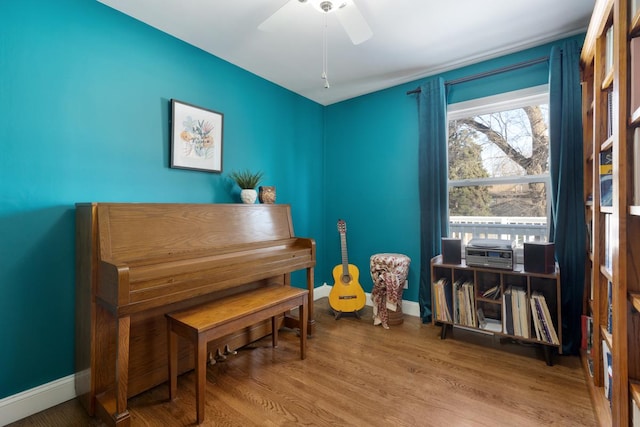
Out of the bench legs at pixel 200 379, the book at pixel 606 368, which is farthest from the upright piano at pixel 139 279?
the book at pixel 606 368

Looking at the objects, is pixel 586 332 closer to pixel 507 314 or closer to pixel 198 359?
pixel 507 314

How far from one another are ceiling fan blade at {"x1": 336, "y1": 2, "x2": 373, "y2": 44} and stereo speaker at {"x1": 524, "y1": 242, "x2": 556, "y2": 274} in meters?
1.83

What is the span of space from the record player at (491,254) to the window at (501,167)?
1.42 ft

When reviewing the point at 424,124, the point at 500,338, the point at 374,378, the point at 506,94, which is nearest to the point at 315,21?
the point at 424,124

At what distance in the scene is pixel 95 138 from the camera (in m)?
1.88

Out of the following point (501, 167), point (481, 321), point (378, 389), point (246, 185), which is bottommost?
point (378, 389)

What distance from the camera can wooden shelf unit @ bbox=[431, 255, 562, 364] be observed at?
6.86ft

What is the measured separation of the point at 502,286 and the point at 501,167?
108 cm

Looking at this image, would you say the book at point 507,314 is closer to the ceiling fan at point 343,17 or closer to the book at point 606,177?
the book at point 606,177

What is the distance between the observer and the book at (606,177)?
1524 millimetres

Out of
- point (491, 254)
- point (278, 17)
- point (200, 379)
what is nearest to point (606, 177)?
point (491, 254)

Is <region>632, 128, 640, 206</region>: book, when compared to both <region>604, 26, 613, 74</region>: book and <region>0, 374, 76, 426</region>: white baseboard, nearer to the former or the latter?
<region>604, 26, 613, 74</region>: book

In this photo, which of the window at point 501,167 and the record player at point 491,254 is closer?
the record player at point 491,254

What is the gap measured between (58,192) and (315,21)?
1955 millimetres
